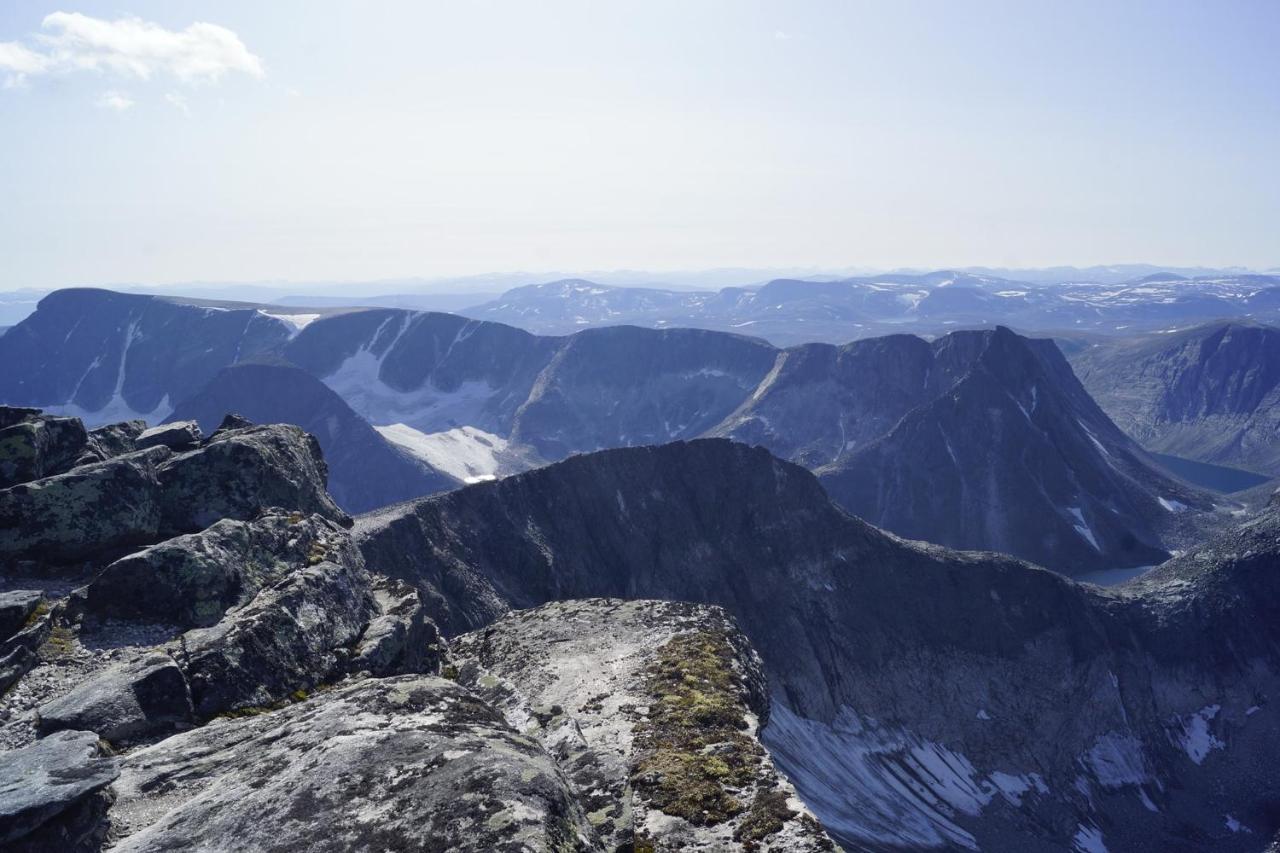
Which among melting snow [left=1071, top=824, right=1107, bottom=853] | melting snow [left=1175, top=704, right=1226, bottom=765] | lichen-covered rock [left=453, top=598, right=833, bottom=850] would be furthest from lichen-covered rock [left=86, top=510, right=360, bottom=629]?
melting snow [left=1175, top=704, right=1226, bottom=765]

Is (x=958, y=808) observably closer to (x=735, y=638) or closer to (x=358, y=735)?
(x=735, y=638)

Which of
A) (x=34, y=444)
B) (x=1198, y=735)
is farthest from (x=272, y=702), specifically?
(x=1198, y=735)

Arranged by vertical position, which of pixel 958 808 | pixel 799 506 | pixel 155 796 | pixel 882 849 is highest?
pixel 155 796

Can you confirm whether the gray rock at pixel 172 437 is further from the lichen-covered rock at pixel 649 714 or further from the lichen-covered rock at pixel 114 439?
the lichen-covered rock at pixel 649 714

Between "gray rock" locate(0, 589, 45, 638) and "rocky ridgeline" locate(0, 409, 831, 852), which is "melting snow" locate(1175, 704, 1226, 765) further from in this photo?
"gray rock" locate(0, 589, 45, 638)

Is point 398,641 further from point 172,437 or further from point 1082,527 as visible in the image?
point 1082,527

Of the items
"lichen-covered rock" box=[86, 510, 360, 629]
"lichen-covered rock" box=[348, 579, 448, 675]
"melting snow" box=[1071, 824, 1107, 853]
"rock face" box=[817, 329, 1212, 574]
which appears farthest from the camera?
"rock face" box=[817, 329, 1212, 574]

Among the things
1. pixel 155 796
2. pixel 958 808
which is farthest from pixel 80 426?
pixel 958 808
